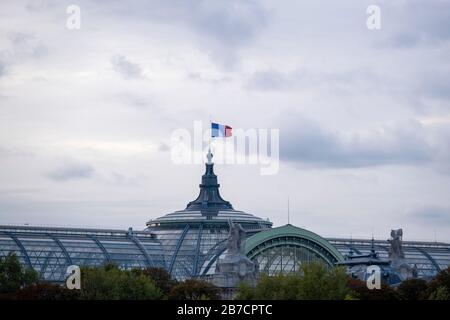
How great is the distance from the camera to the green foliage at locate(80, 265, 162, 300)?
165 meters

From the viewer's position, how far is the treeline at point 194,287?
155 m

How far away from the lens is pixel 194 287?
172250 millimetres

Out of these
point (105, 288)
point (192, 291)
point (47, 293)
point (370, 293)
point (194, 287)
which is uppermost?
point (194, 287)

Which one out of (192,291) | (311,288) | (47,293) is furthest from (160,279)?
(311,288)

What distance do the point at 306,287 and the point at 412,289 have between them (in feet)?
97.0

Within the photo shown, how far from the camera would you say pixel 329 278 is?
156875 millimetres

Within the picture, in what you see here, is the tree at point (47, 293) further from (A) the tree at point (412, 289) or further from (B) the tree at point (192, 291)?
(A) the tree at point (412, 289)

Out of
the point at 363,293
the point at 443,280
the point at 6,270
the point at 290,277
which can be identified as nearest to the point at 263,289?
the point at 290,277

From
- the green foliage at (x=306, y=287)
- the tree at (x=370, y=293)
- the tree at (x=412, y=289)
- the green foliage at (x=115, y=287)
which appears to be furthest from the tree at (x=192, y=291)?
the tree at (x=412, y=289)

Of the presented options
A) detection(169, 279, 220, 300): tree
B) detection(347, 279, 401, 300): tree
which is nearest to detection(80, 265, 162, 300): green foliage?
detection(169, 279, 220, 300): tree

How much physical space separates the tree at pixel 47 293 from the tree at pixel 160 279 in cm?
1777

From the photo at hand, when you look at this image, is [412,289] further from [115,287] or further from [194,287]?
[115,287]

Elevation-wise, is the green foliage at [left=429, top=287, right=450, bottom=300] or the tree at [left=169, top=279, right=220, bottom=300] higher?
the tree at [left=169, top=279, right=220, bottom=300]

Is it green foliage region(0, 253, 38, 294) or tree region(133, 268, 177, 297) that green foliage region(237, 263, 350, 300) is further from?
green foliage region(0, 253, 38, 294)
